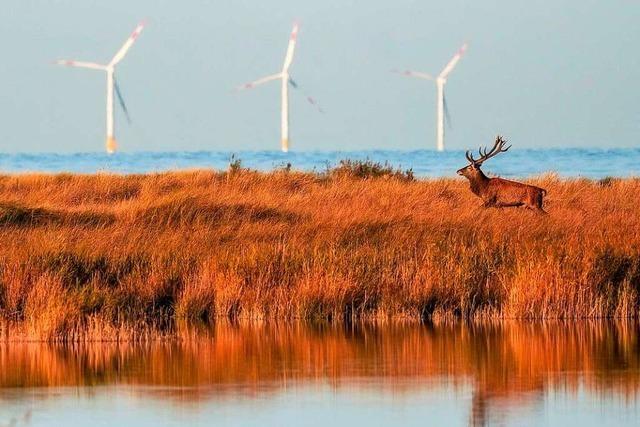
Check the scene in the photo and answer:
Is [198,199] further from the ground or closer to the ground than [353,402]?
further from the ground

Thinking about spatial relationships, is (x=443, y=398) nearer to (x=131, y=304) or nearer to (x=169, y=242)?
(x=131, y=304)

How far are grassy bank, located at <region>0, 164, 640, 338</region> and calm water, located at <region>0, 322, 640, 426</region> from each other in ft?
1.80

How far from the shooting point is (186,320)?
52.9 ft

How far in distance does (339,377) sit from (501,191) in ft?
39.3

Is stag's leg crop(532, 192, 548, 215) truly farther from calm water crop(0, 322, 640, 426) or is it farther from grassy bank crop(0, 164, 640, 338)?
calm water crop(0, 322, 640, 426)

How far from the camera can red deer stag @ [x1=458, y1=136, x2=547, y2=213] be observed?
23672mm

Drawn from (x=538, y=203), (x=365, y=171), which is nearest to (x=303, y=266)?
(x=538, y=203)

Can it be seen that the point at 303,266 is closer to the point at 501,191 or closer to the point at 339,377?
the point at 339,377

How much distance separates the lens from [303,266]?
1667 centimetres

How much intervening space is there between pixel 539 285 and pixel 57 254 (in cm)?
513

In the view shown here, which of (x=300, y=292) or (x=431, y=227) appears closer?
(x=300, y=292)

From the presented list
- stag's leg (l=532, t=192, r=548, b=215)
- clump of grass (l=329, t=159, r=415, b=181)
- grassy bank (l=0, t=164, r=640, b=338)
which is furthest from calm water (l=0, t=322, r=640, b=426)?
clump of grass (l=329, t=159, r=415, b=181)

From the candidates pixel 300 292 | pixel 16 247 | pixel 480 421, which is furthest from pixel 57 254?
pixel 480 421

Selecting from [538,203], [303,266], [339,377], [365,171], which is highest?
[365,171]
